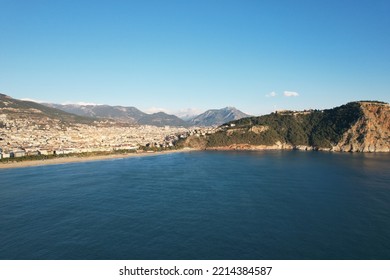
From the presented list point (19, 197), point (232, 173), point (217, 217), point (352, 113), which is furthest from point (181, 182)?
point (352, 113)

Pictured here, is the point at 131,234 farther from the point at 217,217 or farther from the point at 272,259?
the point at 272,259

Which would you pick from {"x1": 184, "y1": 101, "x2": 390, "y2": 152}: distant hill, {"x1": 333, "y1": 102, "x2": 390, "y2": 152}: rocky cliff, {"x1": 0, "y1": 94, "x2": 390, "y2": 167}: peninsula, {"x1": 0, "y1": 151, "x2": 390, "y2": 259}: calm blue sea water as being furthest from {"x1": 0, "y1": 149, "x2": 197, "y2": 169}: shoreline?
{"x1": 333, "y1": 102, "x2": 390, "y2": 152}: rocky cliff

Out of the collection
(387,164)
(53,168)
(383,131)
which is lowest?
(53,168)

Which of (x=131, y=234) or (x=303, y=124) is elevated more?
(x=303, y=124)

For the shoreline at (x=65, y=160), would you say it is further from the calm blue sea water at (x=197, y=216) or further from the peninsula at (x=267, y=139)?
the calm blue sea water at (x=197, y=216)

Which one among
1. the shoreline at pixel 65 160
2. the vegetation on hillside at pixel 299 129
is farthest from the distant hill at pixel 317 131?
the shoreline at pixel 65 160
